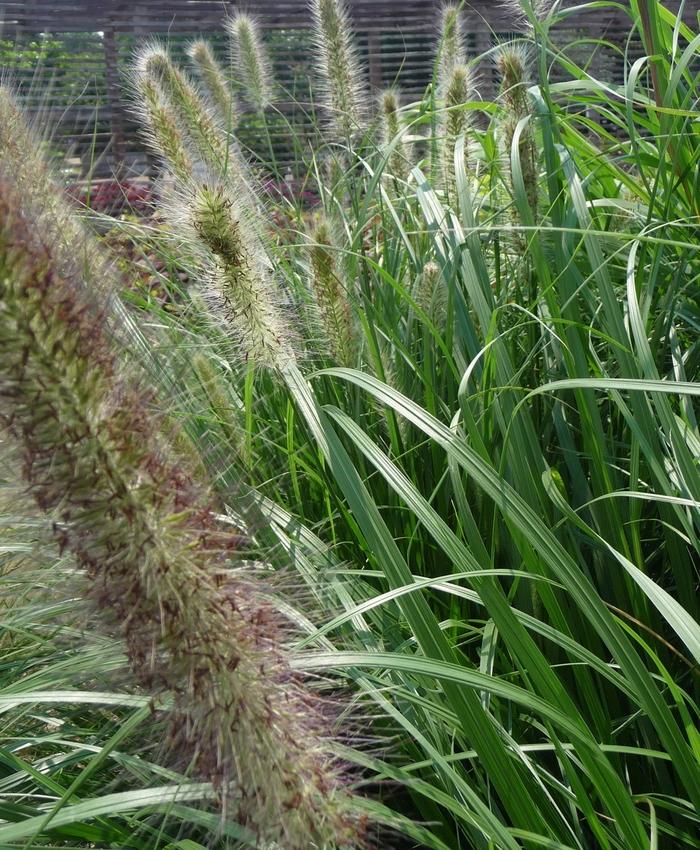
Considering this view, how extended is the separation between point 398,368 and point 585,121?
117cm

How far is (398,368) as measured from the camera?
7.87 feet

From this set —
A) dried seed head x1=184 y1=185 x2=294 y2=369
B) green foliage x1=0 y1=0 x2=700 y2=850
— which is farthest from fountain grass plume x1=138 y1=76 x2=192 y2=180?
dried seed head x1=184 y1=185 x2=294 y2=369

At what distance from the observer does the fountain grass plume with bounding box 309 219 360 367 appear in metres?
1.97

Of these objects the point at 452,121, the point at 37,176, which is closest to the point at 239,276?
the point at 37,176

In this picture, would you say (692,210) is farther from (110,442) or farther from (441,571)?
(110,442)

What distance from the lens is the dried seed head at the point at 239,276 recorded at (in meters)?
1.62

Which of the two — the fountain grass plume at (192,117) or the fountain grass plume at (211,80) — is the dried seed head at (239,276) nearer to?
the fountain grass plume at (192,117)

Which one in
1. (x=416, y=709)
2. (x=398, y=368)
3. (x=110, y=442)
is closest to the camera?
(x=110, y=442)

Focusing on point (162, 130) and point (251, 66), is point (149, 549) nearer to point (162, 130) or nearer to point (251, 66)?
point (162, 130)

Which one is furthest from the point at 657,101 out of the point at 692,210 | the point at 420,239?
the point at 420,239

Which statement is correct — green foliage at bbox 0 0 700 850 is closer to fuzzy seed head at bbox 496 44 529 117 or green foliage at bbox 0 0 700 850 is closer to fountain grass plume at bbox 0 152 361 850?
fuzzy seed head at bbox 496 44 529 117

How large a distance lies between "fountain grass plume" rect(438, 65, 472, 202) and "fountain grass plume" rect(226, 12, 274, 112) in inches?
37.4

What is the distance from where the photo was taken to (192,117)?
2.50 m

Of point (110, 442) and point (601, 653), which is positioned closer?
point (110, 442)
